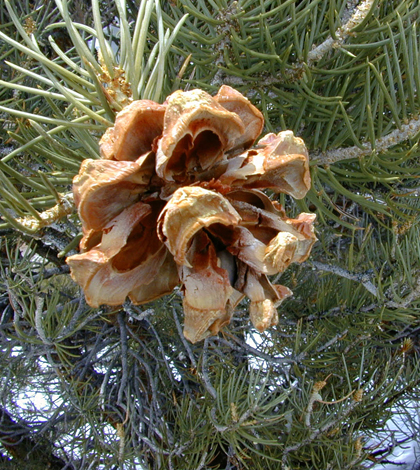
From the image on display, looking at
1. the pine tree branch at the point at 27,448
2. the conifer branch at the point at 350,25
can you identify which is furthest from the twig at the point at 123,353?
the conifer branch at the point at 350,25

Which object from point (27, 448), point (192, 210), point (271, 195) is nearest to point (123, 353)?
point (271, 195)

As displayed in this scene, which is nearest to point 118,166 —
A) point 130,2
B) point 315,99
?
point 315,99

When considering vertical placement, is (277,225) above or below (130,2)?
below

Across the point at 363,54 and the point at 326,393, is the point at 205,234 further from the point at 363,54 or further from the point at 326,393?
the point at 326,393

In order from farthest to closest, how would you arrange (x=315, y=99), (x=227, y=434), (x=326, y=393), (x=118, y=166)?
1. (x=326, y=393)
2. (x=227, y=434)
3. (x=315, y=99)
4. (x=118, y=166)

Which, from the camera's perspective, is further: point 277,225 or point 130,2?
point 130,2

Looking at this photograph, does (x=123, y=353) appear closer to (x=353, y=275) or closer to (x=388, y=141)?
(x=353, y=275)
